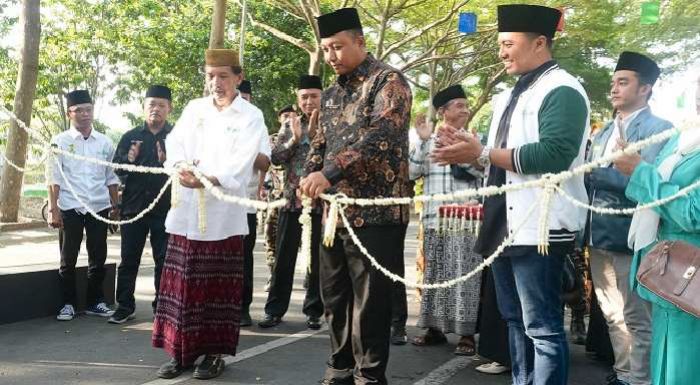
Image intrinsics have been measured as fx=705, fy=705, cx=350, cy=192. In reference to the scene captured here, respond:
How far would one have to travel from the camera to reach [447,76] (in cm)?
2462

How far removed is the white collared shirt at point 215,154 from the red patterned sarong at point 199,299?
10cm

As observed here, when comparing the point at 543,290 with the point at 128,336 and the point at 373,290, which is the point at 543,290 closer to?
the point at 373,290

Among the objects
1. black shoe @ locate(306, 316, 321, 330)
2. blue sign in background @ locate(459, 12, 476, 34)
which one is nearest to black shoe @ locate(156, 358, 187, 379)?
black shoe @ locate(306, 316, 321, 330)

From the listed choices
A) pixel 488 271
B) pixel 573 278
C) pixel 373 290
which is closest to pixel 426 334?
pixel 488 271

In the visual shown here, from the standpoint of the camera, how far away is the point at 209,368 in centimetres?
444

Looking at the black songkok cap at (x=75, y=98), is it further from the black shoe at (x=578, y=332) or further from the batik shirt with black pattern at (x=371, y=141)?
the black shoe at (x=578, y=332)

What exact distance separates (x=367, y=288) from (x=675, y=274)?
157 centimetres

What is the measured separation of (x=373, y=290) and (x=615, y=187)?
1493 millimetres

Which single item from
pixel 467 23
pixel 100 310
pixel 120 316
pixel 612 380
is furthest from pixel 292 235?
pixel 467 23

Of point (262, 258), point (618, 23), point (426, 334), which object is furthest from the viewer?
point (618, 23)

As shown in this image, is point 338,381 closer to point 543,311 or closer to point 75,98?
point 543,311

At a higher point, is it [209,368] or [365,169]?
[365,169]

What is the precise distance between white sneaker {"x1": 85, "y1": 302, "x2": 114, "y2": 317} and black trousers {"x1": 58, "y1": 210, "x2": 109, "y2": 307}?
45 millimetres

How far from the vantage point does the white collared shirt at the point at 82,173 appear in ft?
20.3
